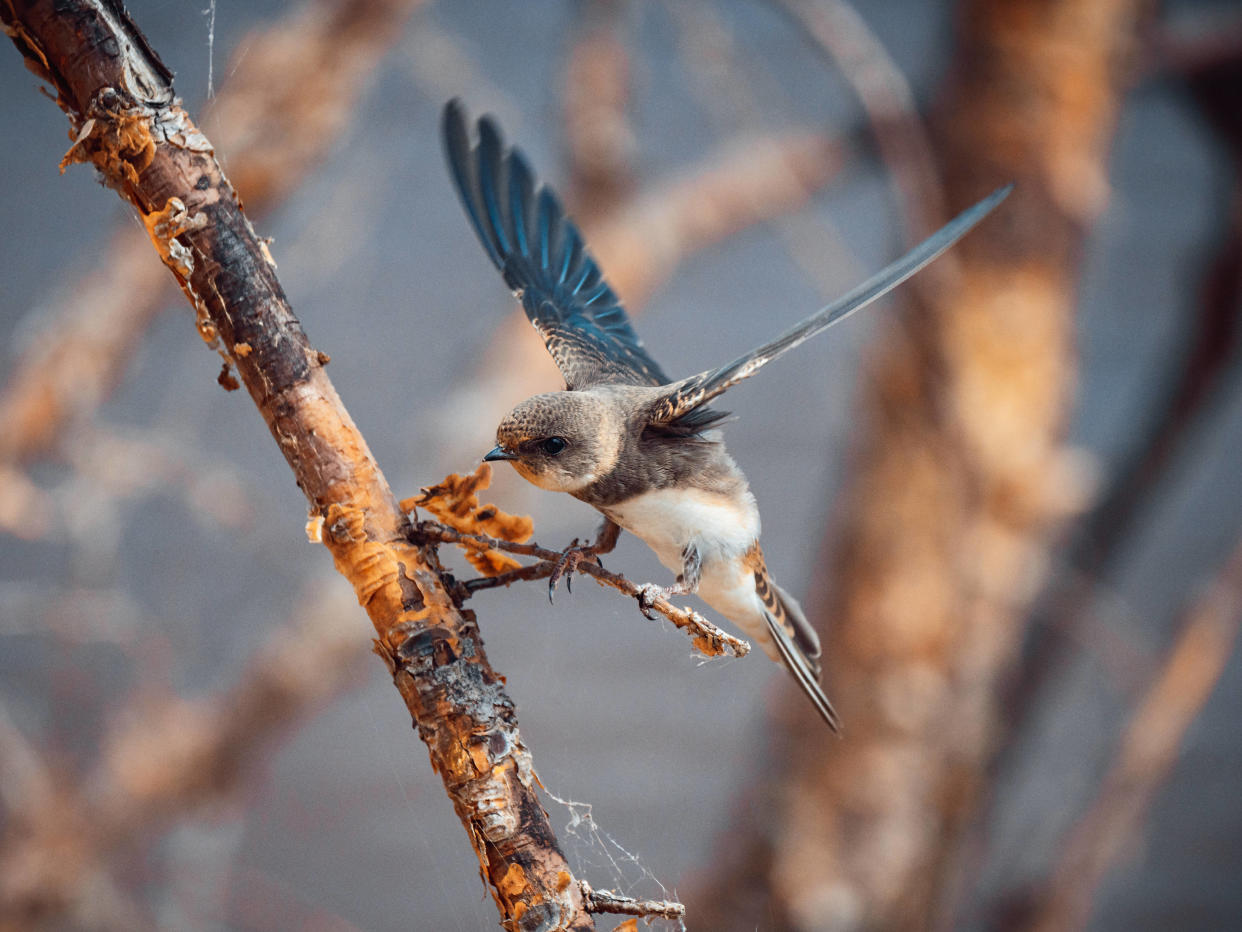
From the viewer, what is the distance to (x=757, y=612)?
691 mm

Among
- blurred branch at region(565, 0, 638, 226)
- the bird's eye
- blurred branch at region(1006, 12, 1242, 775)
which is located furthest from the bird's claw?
blurred branch at region(1006, 12, 1242, 775)

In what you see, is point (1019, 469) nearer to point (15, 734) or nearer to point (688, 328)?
point (688, 328)

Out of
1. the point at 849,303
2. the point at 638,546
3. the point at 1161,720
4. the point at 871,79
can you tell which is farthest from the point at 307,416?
the point at 1161,720

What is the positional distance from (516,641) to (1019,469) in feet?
3.31

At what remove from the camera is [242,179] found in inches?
50.6

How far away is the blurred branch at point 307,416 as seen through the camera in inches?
17.5

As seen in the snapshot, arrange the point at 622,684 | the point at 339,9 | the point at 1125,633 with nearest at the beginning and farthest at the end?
the point at 339,9, the point at 1125,633, the point at 622,684

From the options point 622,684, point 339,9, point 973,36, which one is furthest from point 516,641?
point 973,36

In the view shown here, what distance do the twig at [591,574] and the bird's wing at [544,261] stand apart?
24cm

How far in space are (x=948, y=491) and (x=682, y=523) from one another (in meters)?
1.05

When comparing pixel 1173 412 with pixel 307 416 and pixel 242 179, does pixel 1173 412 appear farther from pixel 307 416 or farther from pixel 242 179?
pixel 307 416

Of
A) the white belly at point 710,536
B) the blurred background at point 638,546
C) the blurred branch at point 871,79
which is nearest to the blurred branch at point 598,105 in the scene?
the blurred background at point 638,546

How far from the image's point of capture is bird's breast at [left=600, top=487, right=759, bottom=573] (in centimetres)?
66

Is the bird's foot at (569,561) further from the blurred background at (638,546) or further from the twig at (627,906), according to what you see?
the blurred background at (638,546)
